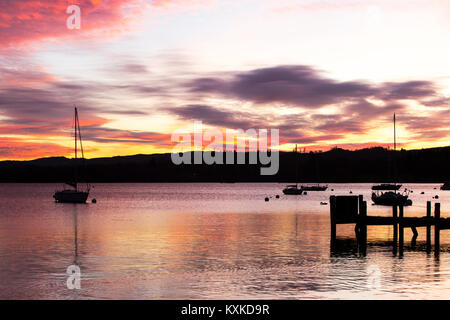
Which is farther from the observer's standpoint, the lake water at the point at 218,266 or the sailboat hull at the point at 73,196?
the sailboat hull at the point at 73,196

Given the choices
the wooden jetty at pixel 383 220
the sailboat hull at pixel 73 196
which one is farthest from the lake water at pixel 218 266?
the sailboat hull at pixel 73 196

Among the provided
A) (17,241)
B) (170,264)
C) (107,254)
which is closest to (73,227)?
(17,241)

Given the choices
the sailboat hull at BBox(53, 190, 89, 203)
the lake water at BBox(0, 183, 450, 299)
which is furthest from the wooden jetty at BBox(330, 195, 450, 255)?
the sailboat hull at BBox(53, 190, 89, 203)

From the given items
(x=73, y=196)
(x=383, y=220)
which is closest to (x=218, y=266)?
(x=383, y=220)

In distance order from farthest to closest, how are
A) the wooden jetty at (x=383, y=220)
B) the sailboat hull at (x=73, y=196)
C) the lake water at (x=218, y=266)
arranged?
the sailboat hull at (x=73, y=196), the wooden jetty at (x=383, y=220), the lake water at (x=218, y=266)

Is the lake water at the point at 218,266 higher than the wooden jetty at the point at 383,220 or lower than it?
lower

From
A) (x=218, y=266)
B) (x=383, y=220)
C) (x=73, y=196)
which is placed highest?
(x=383, y=220)

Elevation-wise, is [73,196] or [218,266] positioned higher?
[73,196]

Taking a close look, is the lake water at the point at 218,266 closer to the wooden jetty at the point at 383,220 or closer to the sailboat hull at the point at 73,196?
the wooden jetty at the point at 383,220

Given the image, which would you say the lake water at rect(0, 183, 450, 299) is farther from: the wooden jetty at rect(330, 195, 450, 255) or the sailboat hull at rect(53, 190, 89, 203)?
the sailboat hull at rect(53, 190, 89, 203)

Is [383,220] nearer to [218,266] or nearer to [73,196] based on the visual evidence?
[218,266]
